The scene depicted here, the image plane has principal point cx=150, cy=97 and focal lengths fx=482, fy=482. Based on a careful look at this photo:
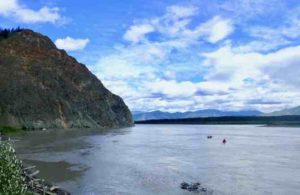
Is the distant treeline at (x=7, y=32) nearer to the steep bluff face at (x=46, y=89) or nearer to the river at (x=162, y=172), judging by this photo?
the steep bluff face at (x=46, y=89)

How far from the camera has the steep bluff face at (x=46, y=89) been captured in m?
127

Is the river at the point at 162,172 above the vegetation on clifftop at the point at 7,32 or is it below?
below

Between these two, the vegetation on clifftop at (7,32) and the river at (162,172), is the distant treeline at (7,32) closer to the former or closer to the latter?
the vegetation on clifftop at (7,32)

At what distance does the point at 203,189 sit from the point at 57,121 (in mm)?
108836

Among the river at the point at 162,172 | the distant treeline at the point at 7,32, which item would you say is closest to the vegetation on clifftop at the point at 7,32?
the distant treeline at the point at 7,32

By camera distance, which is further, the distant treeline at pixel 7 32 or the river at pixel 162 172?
the distant treeline at pixel 7 32

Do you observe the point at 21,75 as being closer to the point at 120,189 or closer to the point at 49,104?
the point at 49,104

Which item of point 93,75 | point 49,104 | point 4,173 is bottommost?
point 4,173

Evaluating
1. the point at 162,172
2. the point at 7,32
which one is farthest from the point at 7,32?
the point at 162,172

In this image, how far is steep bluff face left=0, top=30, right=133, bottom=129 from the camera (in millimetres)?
126625

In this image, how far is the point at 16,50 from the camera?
15175 cm

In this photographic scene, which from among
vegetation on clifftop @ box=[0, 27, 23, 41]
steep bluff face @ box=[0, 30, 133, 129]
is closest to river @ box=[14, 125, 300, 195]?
steep bluff face @ box=[0, 30, 133, 129]

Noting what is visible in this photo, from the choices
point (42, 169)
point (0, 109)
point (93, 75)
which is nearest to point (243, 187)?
point (42, 169)

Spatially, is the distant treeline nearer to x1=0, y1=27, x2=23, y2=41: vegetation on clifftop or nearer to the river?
x1=0, y1=27, x2=23, y2=41: vegetation on clifftop
